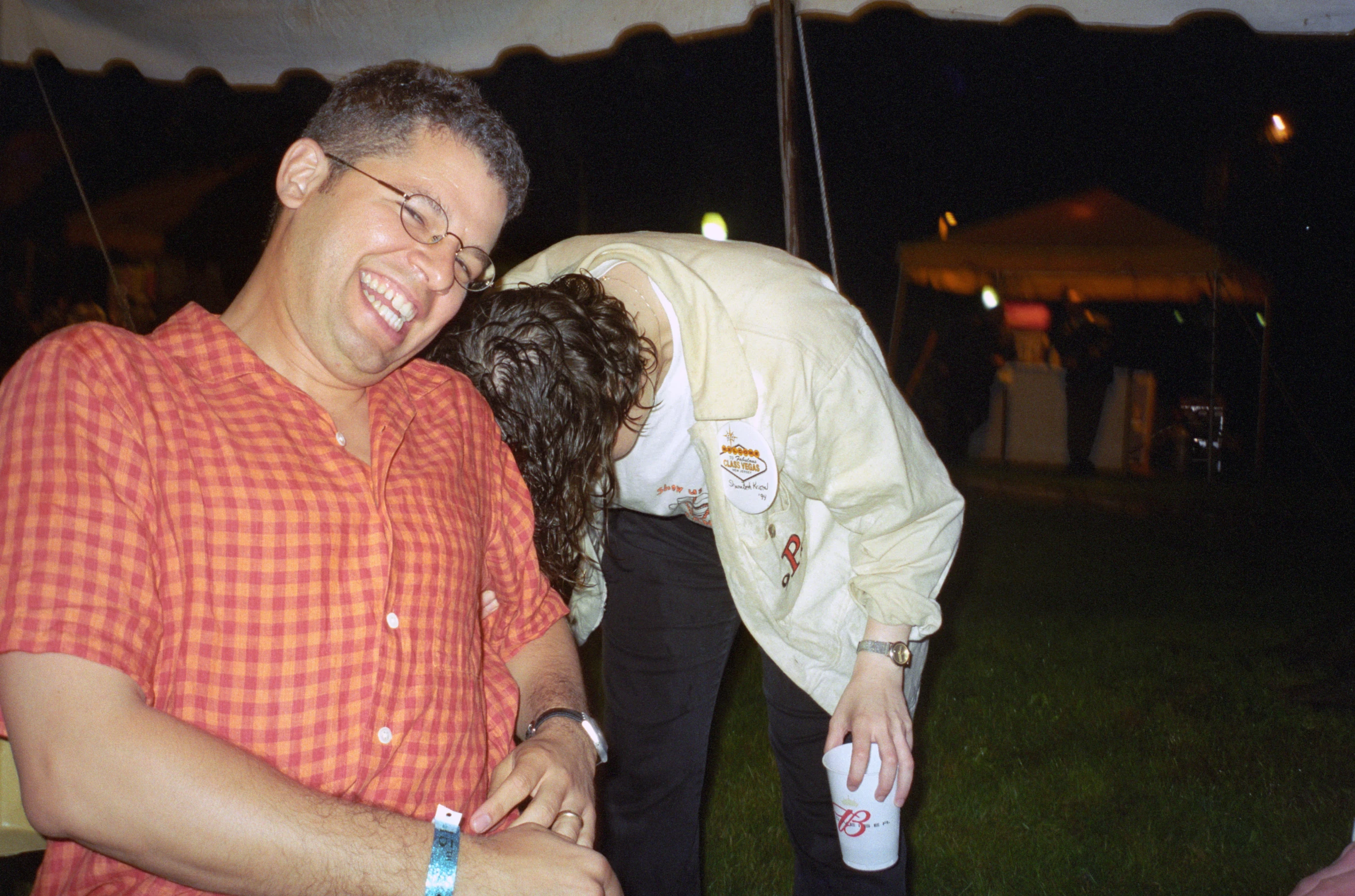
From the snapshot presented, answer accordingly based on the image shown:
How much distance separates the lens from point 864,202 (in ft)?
75.9

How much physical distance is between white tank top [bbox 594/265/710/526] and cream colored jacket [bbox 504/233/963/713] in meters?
0.09

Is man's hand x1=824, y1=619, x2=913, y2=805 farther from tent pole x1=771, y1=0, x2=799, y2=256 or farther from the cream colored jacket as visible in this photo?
tent pole x1=771, y1=0, x2=799, y2=256

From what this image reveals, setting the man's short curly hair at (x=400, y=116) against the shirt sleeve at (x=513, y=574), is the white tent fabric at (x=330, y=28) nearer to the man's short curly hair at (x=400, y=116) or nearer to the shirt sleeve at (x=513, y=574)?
the man's short curly hair at (x=400, y=116)

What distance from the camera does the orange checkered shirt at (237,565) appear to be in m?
1.17

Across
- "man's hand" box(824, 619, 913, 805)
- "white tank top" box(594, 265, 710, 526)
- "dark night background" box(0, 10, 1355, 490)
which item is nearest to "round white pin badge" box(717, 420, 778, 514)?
"white tank top" box(594, 265, 710, 526)

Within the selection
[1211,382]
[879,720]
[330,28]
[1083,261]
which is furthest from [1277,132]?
[879,720]

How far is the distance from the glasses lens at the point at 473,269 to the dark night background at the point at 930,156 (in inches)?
257

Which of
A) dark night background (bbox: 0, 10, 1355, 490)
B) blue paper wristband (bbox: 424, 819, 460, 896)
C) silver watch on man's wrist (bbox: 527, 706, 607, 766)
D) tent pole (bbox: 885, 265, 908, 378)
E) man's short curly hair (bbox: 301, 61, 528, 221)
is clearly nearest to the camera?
blue paper wristband (bbox: 424, 819, 460, 896)

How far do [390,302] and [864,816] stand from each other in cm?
142

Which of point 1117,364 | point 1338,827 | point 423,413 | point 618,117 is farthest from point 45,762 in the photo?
point 618,117

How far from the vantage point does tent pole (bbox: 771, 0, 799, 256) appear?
3.04m

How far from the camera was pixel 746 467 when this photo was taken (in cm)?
217

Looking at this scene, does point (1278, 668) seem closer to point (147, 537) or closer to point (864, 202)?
point (147, 537)

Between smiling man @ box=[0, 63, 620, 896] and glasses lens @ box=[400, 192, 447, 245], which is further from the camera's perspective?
glasses lens @ box=[400, 192, 447, 245]
